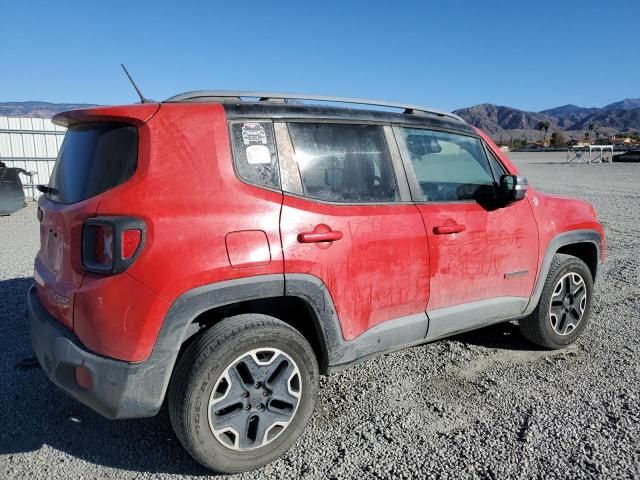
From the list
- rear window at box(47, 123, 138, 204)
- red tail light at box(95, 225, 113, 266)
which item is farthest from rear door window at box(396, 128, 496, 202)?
red tail light at box(95, 225, 113, 266)

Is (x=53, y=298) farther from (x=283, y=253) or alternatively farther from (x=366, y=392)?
(x=366, y=392)

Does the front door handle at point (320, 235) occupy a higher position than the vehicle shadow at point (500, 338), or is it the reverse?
the front door handle at point (320, 235)

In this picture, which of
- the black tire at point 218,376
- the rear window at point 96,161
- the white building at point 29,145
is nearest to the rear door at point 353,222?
the black tire at point 218,376

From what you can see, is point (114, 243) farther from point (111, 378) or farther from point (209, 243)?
point (111, 378)

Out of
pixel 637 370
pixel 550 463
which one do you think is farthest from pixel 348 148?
pixel 637 370

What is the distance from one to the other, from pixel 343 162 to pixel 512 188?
4.04 ft

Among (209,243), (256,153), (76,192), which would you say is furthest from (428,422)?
(76,192)

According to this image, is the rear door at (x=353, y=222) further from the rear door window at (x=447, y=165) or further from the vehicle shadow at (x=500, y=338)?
the vehicle shadow at (x=500, y=338)

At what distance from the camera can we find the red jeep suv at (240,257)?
7.40 ft

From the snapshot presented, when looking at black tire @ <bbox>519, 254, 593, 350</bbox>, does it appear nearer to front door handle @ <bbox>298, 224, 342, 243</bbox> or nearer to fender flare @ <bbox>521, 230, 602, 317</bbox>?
fender flare @ <bbox>521, 230, 602, 317</bbox>

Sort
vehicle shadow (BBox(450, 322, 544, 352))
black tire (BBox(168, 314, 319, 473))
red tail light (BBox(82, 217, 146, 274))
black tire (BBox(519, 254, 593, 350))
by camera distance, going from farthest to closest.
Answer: vehicle shadow (BBox(450, 322, 544, 352)) → black tire (BBox(519, 254, 593, 350)) → black tire (BBox(168, 314, 319, 473)) → red tail light (BBox(82, 217, 146, 274))

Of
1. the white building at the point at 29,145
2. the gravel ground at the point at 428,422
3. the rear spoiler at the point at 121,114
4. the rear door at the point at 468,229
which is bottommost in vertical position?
the gravel ground at the point at 428,422

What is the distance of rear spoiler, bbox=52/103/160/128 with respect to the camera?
238cm

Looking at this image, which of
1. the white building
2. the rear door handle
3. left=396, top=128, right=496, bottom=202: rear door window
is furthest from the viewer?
the white building
